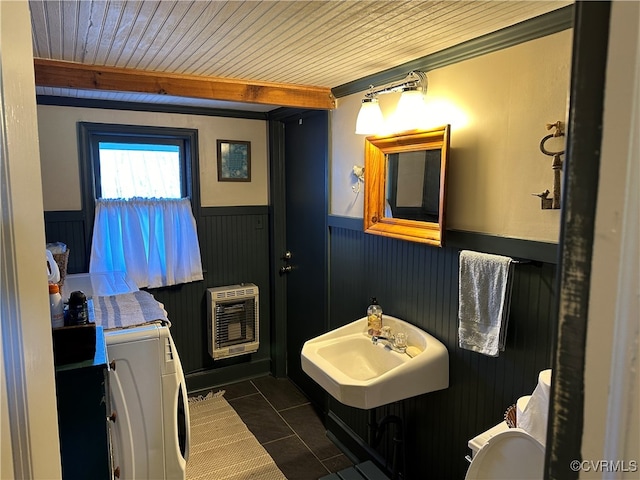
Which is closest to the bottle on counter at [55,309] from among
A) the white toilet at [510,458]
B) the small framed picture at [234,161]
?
the white toilet at [510,458]

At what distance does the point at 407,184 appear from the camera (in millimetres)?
2201

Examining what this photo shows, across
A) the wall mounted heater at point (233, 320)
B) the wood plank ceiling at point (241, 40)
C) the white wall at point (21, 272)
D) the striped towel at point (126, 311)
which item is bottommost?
the wall mounted heater at point (233, 320)

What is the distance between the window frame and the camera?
3049 mm

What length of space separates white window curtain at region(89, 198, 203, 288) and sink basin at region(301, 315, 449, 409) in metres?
1.48

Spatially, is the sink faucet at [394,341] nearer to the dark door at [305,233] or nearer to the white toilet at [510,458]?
the dark door at [305,233]

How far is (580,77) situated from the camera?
16.2 inches

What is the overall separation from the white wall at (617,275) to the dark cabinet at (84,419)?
5.05 ft

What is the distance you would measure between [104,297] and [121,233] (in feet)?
2.88

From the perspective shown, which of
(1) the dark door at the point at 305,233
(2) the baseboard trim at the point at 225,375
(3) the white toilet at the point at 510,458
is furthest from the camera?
(2) the baseboard trim at the point at 225,375

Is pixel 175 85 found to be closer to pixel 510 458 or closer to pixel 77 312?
pixel 77 312

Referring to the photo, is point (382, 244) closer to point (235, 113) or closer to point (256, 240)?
point (256, 240)

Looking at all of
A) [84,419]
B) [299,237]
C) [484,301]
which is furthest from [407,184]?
[84,419]

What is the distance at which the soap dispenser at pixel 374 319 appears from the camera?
7.89 ft

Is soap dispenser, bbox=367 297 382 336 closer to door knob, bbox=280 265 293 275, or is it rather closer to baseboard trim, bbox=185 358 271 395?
door knob, bbox=280 265 293 275
